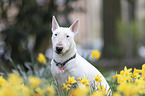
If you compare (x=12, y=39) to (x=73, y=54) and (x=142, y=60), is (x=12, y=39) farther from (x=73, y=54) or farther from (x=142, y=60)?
(x=142, y=60)

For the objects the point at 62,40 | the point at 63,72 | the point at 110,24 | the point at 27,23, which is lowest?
the point at 110,24

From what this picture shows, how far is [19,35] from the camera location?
5.88 m

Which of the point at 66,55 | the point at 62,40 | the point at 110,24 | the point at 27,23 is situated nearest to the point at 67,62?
the point at 66,55

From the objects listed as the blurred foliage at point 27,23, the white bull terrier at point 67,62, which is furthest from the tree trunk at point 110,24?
the white bull terrier at point 67,62

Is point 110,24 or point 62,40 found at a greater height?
point 62,40

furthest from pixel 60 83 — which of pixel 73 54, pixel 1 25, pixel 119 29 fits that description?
pixel 119 29

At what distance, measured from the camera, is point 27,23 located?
620 centimetres

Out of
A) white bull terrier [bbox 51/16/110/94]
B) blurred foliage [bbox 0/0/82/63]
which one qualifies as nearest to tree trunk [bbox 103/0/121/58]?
blurred foliage [bbox 0/0/82/63]

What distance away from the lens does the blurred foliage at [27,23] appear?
19.4 feet

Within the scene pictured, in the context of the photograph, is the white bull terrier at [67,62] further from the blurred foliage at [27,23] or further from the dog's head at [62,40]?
the blurred foliage at [27,23]

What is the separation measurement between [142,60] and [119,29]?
154 centimetres

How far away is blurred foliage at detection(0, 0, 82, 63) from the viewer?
5906mm

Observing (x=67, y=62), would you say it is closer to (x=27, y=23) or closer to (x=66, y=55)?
Result: (x=66, y=55)

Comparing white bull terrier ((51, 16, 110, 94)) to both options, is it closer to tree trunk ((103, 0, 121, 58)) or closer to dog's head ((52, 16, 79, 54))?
dog's head ((52, 16, 79, 54))
